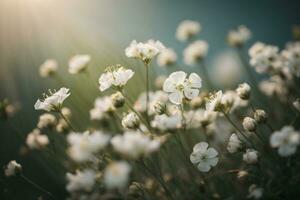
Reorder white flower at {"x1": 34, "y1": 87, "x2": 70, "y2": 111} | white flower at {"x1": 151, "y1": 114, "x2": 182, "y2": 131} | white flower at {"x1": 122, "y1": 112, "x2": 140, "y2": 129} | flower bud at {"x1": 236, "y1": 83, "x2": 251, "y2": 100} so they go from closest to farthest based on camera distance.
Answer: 1. white flower at {"x1": 151, "y1": 114, "x2": 182, "y2": 131}
2. white flower at {"x1": 122, "y1": 112, "x2": 140, "y2": 129}
3. white flower at {"x1": 34, "y1": 87, "x2": 70, "y2": 111}
4. flower bud at {"x1": 236, "y1": 83, "x2": 251, "y2": 100}

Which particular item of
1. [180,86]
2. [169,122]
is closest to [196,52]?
[180,86]

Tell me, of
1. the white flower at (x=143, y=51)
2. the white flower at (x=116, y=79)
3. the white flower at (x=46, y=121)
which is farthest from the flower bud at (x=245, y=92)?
the white flower at (x=46, y=121)

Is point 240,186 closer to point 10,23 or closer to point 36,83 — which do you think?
point 36,83

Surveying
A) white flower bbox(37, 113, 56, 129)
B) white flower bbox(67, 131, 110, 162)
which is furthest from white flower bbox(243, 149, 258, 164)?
white flower bbox(37, 113, 56, 129)

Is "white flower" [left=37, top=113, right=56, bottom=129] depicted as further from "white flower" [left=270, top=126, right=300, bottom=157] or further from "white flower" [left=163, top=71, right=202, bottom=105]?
"white flower" [left=270, top=126, right=300, bottom=157]

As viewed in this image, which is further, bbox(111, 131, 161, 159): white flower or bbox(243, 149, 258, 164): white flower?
bbox(243, 149, 258, 164): white flower

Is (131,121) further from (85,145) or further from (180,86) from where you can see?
(85,145)

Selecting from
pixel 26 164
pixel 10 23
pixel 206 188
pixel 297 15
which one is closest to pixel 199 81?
pixel 206 188
